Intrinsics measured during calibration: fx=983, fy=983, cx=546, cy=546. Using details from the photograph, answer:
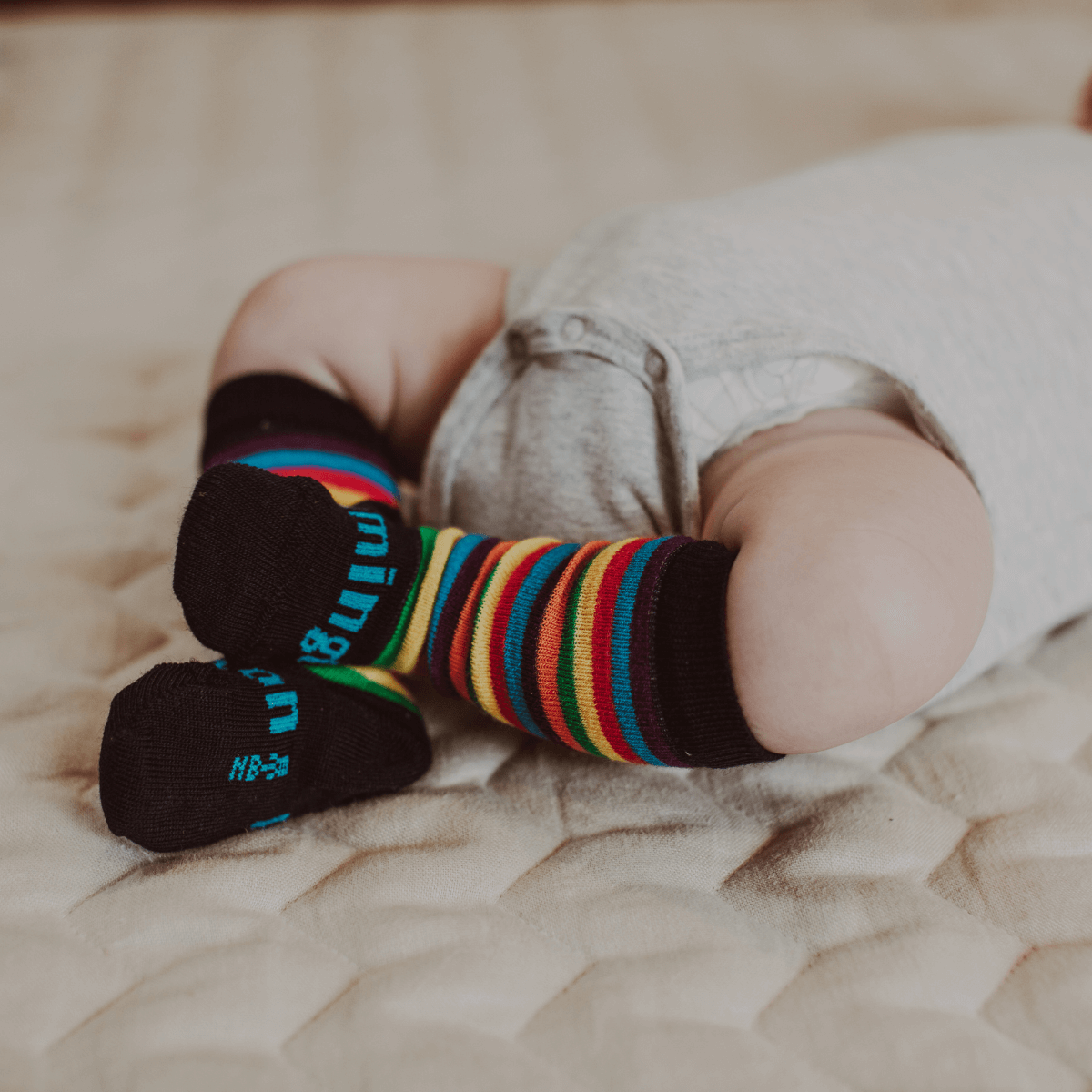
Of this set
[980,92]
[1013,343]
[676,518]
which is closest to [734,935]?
[676,518]

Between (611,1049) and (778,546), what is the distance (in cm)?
22

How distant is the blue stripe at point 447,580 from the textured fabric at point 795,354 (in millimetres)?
75

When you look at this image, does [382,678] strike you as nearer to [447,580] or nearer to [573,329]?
[447,580]

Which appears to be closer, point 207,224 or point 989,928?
point 989,928

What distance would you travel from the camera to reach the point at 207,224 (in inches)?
44.2

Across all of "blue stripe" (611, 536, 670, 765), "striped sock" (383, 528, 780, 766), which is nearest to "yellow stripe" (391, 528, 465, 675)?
"striped sock" (383, 528, 780, 766)

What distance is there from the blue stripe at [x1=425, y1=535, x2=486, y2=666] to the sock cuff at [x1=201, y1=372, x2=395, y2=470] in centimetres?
15

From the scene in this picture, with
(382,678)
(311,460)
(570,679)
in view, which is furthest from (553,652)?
(311,460)

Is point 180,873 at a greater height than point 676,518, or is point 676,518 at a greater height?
point 676,518

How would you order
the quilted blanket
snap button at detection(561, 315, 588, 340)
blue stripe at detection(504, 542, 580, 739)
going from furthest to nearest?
snap button at detection(561, 315, 588, 340) → blue stripe at detection(504, 542, 580, 739) → the quilted blanket

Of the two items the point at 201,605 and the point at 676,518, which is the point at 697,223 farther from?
the point at 201,605

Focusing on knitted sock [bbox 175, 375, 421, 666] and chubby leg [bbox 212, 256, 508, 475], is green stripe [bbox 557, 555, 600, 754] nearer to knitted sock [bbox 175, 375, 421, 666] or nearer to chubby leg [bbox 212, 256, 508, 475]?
knitted sock [bbox 175, 375, 421, 666]

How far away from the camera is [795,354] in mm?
566

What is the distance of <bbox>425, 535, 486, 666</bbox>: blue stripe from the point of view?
52 centimetres
